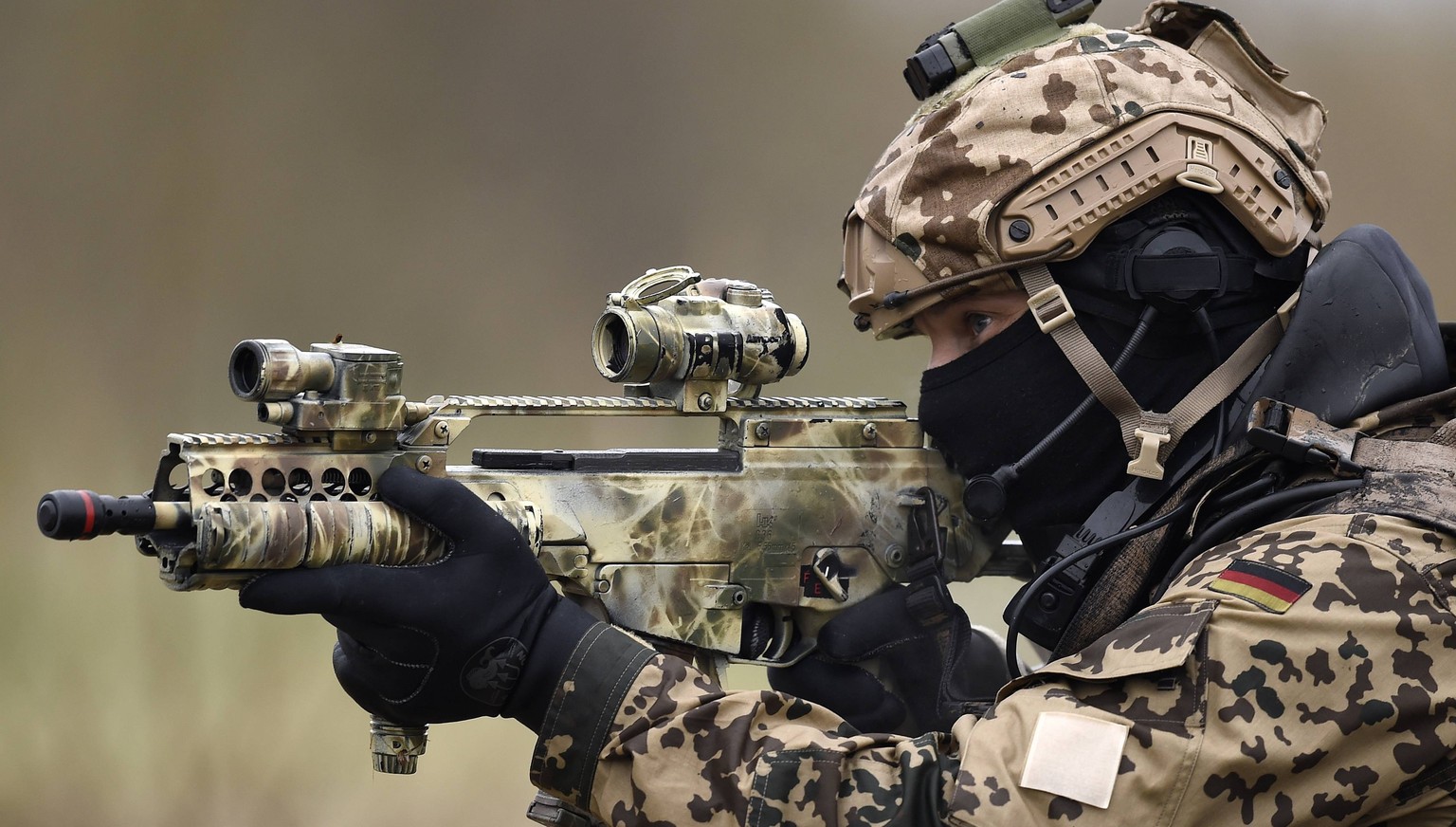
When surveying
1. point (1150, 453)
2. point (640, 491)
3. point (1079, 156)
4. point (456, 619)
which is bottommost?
point (456, 619)

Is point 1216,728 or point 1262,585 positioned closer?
point 1216,728

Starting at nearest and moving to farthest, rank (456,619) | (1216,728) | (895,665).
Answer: (1216,728), (456,619), (895,665)

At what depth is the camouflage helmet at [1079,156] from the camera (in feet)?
10.1

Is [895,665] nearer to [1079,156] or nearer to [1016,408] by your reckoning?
[1016,408]

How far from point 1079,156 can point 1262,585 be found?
1108 millimetres

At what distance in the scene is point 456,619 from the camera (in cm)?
269

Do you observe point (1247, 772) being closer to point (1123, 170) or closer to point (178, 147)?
point (1123, 170)

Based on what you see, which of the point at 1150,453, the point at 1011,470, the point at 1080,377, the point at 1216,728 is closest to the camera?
the point at 1216,728

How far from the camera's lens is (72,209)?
5.14 m

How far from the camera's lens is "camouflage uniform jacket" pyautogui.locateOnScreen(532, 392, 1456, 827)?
2.28 m

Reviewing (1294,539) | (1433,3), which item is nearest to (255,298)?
(1294,539)

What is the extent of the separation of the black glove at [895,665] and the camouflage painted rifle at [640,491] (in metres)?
0.06

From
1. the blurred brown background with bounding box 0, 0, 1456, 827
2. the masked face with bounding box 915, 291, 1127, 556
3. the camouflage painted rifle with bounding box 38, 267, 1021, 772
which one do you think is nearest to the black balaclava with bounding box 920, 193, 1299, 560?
the masked face with bounding box 915, 291, 1127, 556

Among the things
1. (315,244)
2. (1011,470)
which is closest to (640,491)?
(1011,470)
